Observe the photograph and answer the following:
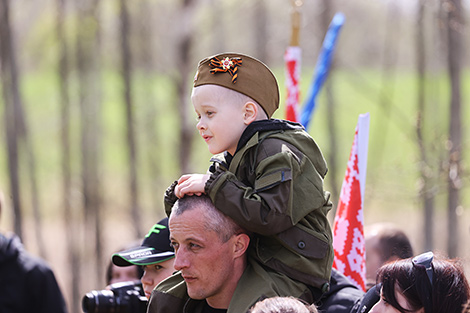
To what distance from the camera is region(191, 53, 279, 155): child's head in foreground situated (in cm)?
254

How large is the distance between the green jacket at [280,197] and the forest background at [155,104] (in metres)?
2.45

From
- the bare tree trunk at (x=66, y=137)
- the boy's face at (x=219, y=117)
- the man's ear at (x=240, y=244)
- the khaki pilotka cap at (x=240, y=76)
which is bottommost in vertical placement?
the bare tree trunk at (x=66, y=137)

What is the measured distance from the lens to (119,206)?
58.0ft

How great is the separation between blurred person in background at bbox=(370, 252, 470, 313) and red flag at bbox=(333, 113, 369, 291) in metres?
0.88

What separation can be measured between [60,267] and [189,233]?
14.6m

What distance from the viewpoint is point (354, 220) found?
3256mm

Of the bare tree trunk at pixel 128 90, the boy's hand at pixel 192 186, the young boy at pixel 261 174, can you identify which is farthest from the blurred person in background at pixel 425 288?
the bare tree trunk at pixel 128 90

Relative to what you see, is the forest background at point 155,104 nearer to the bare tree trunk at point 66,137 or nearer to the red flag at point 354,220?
the bare tree trunk at point 66,137

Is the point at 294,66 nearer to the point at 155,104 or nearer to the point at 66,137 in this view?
the point at 66,137

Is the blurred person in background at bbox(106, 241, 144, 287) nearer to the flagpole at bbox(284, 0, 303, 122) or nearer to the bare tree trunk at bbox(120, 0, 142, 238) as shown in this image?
the flagpole at bbox(284, 0, 303, 122)

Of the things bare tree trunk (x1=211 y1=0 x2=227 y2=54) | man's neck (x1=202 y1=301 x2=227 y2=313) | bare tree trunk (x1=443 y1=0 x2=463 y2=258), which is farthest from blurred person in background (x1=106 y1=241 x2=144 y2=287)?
bare tree trunk (x1=211 y1=0 x2=227 y2=54)

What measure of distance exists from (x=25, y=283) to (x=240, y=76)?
2623 mm

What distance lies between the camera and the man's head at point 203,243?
2439mm

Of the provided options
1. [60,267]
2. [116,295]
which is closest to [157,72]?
[60,267]
